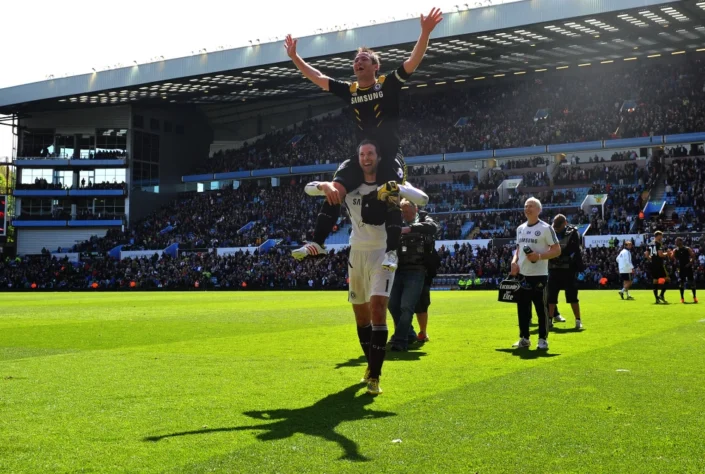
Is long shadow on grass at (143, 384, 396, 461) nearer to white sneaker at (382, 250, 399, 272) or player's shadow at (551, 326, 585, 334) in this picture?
white sneaker at (382, 250, 399, 272)

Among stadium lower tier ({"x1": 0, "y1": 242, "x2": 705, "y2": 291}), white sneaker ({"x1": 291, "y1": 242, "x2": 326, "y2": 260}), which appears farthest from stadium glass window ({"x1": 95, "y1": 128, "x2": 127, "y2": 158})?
white sneaker ({"x1": 291, "y1": 242, "x2": 326, "y2": 260})

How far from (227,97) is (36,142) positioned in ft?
69.6

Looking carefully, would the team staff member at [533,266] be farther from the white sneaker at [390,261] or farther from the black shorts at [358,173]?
the white sneaker at [390,261]

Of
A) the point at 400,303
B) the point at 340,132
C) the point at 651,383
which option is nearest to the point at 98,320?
the point at 400,303

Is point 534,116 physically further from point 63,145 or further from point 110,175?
point 63,145

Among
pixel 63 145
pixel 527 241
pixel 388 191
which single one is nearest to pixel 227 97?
pixel 63 145

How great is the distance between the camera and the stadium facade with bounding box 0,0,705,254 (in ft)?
160

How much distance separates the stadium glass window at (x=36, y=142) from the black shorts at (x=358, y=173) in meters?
76.2

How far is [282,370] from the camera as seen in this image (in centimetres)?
822

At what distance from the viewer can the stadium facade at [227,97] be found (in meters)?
48.9

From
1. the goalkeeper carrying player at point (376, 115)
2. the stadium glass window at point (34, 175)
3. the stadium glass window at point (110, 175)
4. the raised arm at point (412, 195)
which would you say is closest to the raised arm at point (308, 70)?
the goalkeeper carrying player at point (376, 115)

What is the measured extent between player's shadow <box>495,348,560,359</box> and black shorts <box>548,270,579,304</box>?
4114mm

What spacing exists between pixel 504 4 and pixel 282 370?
1714 inches

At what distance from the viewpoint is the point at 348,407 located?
6.04 meters
